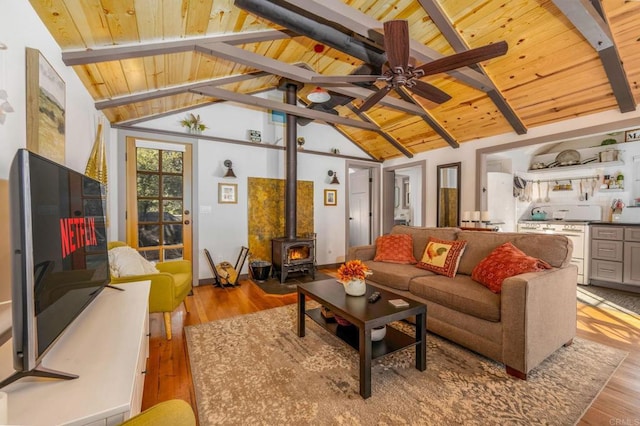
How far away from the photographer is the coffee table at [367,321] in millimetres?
1654

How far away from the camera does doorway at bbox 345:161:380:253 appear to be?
232 inches

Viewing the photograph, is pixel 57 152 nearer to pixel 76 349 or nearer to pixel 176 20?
pixel 176 20

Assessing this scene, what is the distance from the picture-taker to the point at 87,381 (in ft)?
2.77

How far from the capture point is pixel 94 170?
259cm

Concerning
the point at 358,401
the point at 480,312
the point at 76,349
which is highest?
the point at 76,349

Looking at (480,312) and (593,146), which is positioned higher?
(593,146)

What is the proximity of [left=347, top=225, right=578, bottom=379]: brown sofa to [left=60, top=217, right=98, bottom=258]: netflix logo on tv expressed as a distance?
2443 millimetres

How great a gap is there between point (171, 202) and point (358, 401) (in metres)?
3.53

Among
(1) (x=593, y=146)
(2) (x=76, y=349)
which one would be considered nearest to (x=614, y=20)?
(1) (x=593, y=146)

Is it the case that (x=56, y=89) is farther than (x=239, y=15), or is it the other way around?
(x=239, y=15)

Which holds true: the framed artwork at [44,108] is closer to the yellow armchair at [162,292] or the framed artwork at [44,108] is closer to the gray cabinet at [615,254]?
the yellow armchair at [162,292]

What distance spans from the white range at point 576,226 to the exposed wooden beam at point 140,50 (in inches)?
188

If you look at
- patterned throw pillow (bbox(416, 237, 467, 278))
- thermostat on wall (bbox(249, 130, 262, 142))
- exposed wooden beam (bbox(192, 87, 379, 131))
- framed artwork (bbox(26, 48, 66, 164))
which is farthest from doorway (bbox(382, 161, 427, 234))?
framed artwork (bbox(26, 48, 66, 164))

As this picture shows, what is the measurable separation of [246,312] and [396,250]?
1.91 meters
